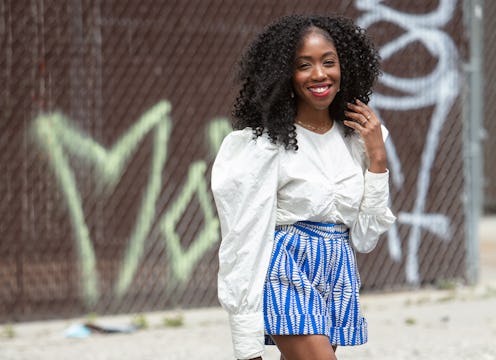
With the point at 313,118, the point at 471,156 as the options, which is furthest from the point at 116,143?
the point at 313,118

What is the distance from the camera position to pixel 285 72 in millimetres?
3531

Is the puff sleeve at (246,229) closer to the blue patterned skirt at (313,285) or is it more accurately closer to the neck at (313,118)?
the blue patterned skirt at (313,285)

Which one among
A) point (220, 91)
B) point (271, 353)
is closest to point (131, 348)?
point (271, 353)

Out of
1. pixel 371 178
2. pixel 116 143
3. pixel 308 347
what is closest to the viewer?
pixel 308 347

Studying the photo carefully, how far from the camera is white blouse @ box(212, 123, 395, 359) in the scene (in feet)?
11.1

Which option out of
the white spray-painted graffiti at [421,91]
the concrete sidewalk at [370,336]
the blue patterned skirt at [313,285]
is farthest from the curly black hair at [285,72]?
the white spray-painted graffiti at [421,91]

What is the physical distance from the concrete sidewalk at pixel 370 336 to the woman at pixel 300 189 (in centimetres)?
237

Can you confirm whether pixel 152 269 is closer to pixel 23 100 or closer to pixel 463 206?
pixel 23 100

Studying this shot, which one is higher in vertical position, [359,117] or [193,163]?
[359,117]

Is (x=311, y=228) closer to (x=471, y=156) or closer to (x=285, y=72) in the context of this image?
(x=285, y=72)

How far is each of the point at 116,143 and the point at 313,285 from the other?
372 cm

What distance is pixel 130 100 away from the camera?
706cm

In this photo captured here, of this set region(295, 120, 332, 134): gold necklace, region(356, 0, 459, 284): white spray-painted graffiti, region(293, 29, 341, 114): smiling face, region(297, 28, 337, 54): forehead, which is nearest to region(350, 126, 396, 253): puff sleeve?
region(295, 120, 332, 134): gold necklace

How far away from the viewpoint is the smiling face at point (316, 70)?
3.55 m
